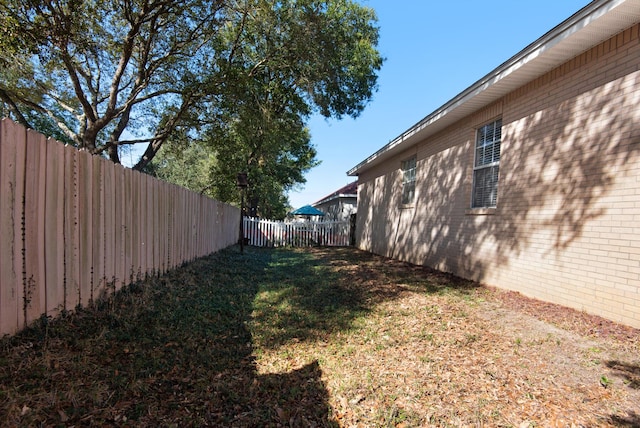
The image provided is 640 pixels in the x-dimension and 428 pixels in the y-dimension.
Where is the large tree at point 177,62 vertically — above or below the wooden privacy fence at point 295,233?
above

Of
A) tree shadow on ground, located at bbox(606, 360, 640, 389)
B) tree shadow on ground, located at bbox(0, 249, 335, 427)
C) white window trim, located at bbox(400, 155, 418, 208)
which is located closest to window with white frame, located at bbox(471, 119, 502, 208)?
white window trim, located at bbox(400, 155, 418, 208)

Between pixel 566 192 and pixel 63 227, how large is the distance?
6012 mm

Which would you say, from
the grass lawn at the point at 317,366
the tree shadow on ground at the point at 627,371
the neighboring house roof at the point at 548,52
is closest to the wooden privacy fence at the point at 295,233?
the neighboring house roof at the point at 548,52

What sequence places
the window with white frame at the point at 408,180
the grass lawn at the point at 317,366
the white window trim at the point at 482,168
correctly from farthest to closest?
the window with white frame at the point at 408,180
the white window trim at the point at 482,168
the grass lawn at the point at 317,366

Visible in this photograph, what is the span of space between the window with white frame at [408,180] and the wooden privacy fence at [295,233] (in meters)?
6.10

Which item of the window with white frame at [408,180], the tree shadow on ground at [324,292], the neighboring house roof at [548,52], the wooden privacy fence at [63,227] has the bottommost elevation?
the tree shadow on ground at [324,292]

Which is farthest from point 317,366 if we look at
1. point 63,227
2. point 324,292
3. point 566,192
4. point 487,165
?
point 487,165

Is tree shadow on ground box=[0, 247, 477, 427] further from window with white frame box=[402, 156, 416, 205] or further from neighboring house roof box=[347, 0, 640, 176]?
window with white frame box=[402, 156, 416, 205]

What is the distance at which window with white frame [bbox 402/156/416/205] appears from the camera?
383 inches

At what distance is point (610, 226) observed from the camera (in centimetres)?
382

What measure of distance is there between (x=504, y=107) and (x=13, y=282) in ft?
23.4

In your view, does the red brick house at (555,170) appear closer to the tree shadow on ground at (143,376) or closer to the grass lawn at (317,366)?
the grass lawn at (317,366)

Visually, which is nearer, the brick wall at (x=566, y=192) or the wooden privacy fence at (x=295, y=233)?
the brick wall at (x=566, y=192)

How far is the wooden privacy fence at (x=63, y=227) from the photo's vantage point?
8.36 ft
